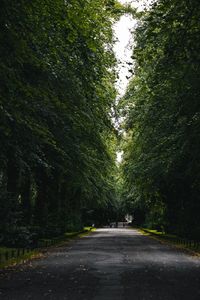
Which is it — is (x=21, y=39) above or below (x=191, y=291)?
above

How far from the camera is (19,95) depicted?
42.4 feet

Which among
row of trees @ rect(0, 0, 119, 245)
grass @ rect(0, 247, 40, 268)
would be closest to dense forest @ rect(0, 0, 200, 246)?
row of trees @ rect(0, 0, 119, 245)

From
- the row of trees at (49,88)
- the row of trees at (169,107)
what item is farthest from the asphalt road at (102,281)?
the row of trees at (169,107)

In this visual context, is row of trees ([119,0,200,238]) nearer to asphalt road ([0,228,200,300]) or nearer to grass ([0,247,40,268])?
asphalt road ([0,228,200,300])

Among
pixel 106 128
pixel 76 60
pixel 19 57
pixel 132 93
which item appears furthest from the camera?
pixel 132 93

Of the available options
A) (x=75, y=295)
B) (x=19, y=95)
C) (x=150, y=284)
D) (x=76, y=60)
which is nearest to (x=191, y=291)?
(x=150, y=284)

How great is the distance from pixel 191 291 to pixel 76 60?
8487mm

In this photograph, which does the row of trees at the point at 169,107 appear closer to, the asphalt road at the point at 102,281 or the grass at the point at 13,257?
the asphalt road at the point at 102,281

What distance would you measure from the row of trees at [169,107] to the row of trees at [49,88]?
1675 mm

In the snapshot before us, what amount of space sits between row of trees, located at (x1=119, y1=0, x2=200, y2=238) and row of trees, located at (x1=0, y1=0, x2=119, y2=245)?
65.9 inches

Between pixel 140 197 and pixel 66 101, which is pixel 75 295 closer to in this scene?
pixel 66 101

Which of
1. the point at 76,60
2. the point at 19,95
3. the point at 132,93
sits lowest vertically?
the point at 19,95

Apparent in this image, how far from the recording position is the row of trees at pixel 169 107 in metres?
12.5

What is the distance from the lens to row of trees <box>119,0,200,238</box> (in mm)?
12547
